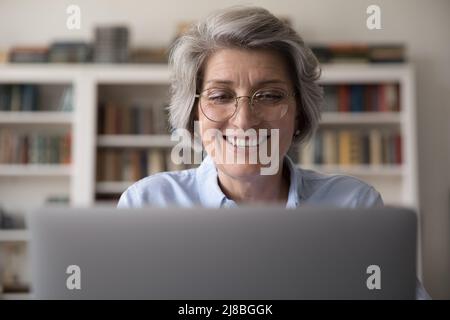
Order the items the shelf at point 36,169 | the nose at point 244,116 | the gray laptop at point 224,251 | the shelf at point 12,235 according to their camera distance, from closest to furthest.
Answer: the gray laptop at point 224,251, the nose at point 244,116, the shelf at point 12,235, the shelf at point 36,169

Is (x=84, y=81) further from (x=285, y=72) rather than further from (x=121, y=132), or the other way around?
(x=285, y=72)

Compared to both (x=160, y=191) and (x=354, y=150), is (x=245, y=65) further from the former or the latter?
(x=354, y=150)

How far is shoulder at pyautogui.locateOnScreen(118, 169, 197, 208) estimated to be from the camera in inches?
42.1

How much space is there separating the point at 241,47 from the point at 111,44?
2097mm

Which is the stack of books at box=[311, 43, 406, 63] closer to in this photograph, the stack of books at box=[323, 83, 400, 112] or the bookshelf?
the bookshelf

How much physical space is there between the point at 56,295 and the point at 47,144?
2.59 m

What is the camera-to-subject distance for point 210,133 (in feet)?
3.69

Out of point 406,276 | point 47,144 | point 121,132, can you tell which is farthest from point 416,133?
point 406,276

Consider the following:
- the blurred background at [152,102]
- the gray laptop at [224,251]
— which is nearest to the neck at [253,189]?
the gray laptop at [224,251]

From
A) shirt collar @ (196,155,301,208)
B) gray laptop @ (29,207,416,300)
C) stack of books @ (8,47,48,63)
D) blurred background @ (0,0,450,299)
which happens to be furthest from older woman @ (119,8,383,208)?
stack of books @ (8,47,48,63)

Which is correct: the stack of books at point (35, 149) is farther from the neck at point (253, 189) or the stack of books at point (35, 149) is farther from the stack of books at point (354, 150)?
the neck at point (253, 189)

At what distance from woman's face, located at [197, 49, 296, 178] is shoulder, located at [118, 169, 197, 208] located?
0.29 ft

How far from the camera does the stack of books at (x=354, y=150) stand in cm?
305

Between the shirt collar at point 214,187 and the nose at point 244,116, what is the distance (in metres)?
0.12
